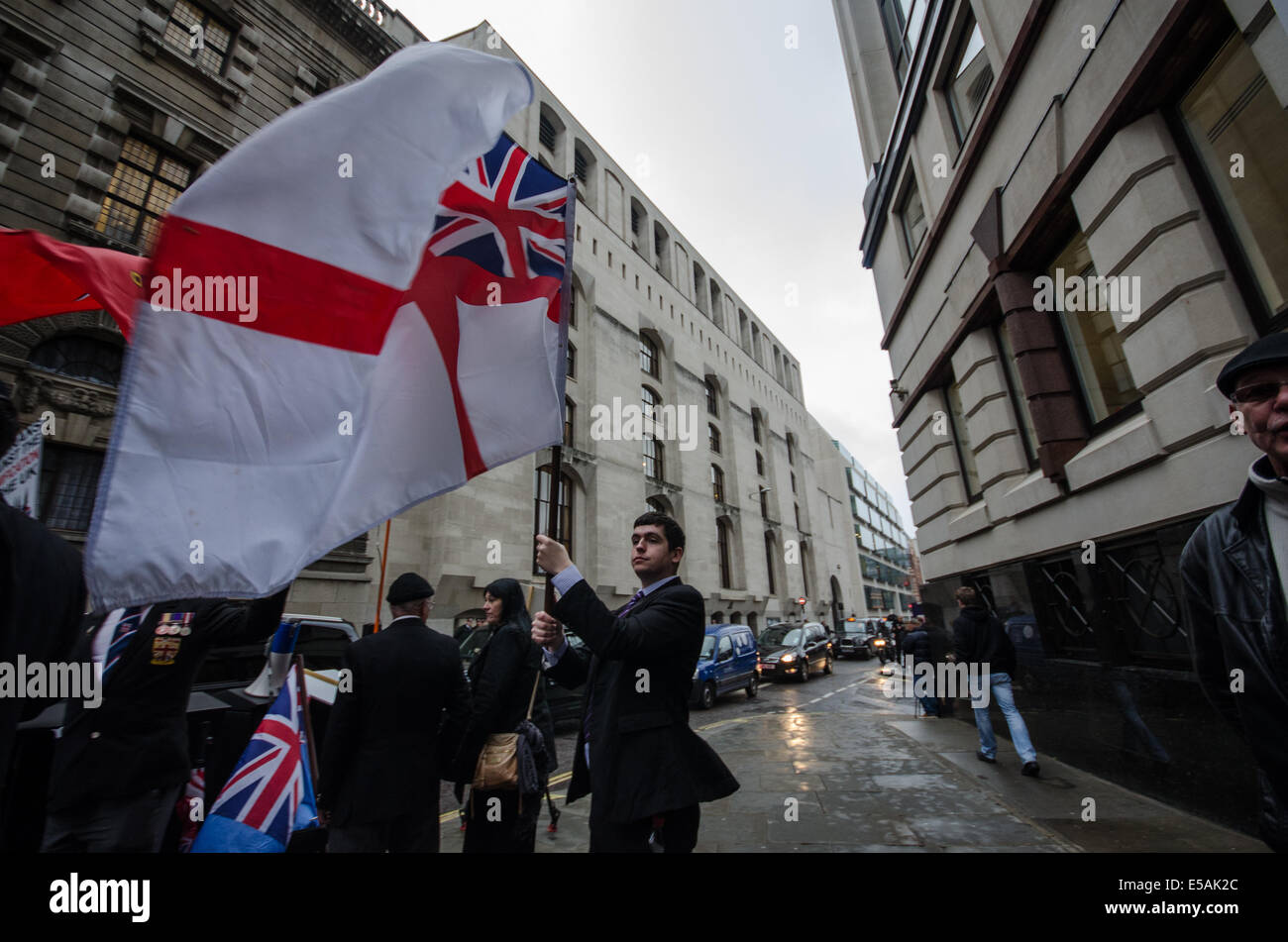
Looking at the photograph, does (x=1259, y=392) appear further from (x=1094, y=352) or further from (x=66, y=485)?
(x=66, y=485)

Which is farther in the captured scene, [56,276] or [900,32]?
[900,32]

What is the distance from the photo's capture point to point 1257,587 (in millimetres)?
1861

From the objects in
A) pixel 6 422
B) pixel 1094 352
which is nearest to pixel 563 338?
pixel 6 422

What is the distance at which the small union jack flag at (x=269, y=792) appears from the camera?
2.41m

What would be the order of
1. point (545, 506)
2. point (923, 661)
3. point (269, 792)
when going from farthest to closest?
point (545, 506) → point (923, 661) → point (269, 792)

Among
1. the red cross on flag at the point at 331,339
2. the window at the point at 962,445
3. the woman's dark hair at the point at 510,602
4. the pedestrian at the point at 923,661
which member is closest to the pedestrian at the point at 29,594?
the red cross on flag at the point at 331,339

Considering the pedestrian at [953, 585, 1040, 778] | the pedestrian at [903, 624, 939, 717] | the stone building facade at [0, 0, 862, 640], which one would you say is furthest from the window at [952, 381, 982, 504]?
the stone building facade at [0, 0, 862, 640]

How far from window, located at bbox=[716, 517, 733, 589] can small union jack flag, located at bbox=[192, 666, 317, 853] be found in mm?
28026

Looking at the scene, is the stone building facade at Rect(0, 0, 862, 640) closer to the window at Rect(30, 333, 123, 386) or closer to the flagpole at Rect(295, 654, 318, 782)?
the window at Rect(30, 333, 123, 386)

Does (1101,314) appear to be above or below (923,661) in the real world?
above

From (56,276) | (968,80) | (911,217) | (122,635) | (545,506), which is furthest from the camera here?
(545,506)

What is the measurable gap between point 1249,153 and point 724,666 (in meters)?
12.1

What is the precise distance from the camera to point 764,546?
35219 mm
